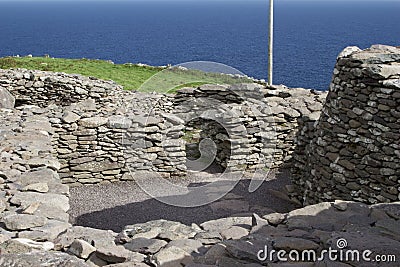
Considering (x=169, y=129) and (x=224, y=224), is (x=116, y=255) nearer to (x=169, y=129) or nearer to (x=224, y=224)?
(x=224, y=224)

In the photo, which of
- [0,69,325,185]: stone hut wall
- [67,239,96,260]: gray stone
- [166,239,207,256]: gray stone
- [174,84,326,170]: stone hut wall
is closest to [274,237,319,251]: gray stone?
[166,239,207,256]: gray stone

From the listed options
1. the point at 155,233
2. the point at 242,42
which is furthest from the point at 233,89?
the point at 242,42

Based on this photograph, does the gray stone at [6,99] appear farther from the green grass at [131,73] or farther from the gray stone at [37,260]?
the gray stone at [37,260]

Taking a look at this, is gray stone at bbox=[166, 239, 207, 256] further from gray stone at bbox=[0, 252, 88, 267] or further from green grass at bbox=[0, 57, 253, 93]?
green grass at bbox=[0, 57, 253, 93]

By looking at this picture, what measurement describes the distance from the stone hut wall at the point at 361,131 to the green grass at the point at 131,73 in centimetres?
662

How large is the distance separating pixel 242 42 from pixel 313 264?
286ft

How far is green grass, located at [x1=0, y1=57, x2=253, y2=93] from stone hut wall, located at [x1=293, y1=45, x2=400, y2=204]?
21.7 ft

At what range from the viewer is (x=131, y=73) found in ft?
76.1

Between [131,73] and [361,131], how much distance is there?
1633cm

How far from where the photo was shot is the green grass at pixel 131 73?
16.4 m

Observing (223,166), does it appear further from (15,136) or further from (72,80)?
(72,80)

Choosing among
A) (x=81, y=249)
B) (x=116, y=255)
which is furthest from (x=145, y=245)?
(x=81, y=249)

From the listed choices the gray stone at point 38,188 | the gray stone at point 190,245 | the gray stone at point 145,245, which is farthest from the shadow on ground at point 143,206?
the gray stone at point 190,245

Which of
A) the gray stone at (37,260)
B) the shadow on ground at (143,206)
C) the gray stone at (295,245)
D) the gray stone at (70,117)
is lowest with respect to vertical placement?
the shadow on ground at (143,206)
